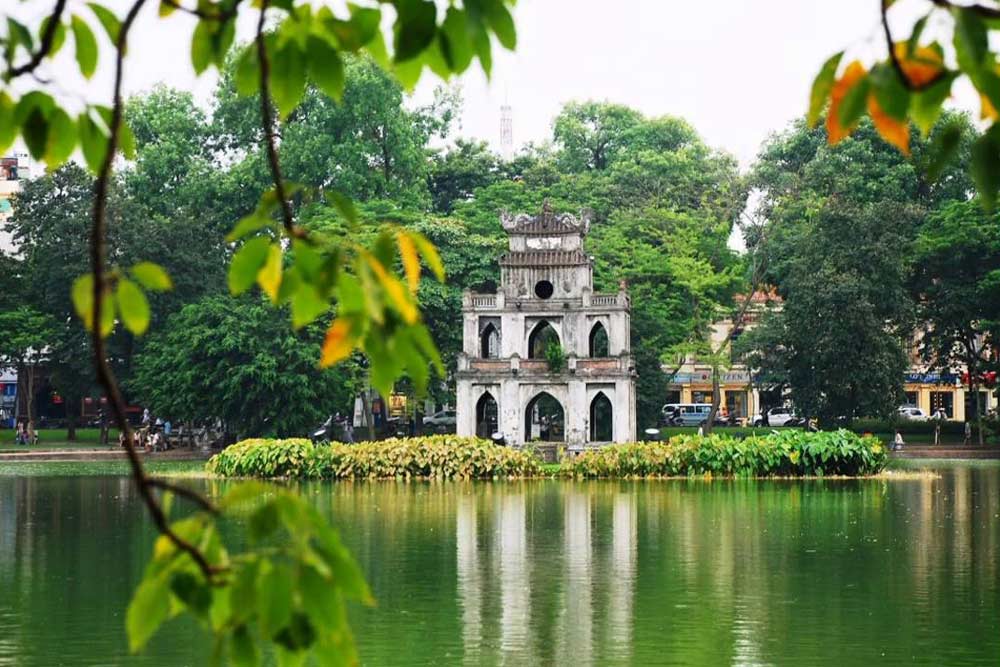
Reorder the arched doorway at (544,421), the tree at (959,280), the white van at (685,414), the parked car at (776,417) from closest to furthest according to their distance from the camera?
the arched doorway at (544,421) < the tree at (959,280) < the parked car at (776,417) < the white van at (685,414)

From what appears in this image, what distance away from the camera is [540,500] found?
88.3 ft

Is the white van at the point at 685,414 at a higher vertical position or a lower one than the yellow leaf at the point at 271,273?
higher

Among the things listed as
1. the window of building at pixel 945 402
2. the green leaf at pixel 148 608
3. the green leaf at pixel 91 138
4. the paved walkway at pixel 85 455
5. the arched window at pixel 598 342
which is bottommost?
the paved walkway at pixel 85 455

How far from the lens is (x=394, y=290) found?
2395 mm

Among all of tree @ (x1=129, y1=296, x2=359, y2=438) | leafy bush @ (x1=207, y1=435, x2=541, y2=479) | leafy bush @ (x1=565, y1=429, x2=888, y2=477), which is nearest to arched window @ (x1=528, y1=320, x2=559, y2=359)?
tree @ (x1=129, y1=296, x2=359, y2=438)

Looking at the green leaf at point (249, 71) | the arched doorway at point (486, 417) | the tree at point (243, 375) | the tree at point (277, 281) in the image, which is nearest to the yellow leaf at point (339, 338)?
the tree at point (277, 281)

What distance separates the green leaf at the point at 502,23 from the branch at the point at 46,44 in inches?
26.6

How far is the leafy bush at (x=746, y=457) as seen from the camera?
31703 mm

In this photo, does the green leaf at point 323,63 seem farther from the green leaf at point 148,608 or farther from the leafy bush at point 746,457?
the leafy bush at point 746,457

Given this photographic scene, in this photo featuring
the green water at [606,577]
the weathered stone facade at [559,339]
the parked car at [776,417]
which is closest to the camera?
the green water at [606,577]

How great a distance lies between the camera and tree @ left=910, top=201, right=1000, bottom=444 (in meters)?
44.6

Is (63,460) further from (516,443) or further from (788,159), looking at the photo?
(788,159)

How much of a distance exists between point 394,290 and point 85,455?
135 ft

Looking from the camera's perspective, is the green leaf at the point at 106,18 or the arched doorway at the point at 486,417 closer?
the green leaf at the point at 106,18
